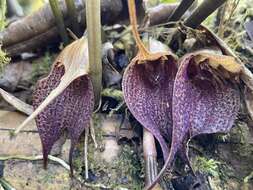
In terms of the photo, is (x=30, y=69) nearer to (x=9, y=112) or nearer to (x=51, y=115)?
(x=9, y=112)

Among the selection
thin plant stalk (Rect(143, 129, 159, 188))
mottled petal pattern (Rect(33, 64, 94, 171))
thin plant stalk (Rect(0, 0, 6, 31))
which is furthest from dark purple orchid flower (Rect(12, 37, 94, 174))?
thin plant stalk (Rect(0, 0, 6, 31))

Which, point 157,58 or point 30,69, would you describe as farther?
point 30,69

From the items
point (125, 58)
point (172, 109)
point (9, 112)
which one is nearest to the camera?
point (172, 109)

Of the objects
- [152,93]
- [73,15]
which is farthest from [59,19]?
A: [152,93]

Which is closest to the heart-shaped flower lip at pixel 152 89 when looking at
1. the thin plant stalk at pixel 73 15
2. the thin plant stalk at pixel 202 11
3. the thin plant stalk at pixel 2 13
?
the thin plant stalk at pixel 202 11

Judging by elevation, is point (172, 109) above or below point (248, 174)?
above

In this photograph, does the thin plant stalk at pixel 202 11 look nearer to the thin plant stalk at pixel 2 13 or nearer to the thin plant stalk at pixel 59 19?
the thin plant stalk at pixel 59 19

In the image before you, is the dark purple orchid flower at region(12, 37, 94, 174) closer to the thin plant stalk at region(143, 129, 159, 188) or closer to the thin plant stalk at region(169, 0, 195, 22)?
the thin plant stalk at region(143, 129, 159, 188)

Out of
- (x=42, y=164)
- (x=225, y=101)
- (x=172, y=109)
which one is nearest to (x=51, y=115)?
(x=42, y=164)
